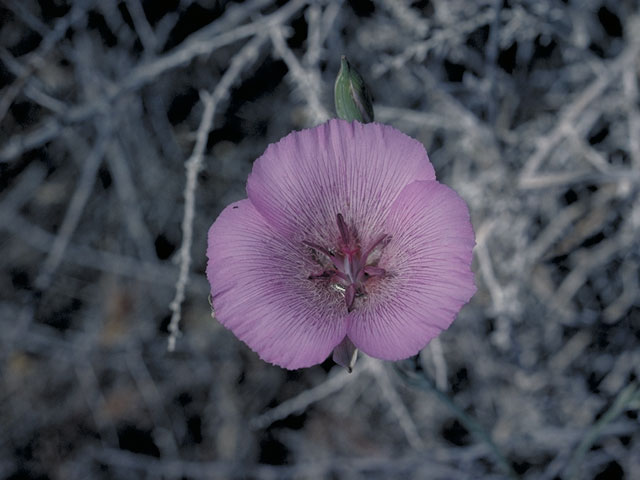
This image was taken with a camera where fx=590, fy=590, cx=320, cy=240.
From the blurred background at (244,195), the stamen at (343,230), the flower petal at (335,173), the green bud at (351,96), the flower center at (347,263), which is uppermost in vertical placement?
the green bud at (351,96)

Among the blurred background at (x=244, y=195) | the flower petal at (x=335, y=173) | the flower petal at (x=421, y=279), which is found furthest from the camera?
the blurred background at (x=244, y=195)

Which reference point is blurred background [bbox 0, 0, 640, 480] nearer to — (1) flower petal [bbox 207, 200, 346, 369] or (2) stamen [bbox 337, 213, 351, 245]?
(2) stamen [bbox 337, 213, 351, 245]

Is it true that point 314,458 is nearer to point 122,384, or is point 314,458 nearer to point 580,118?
point 122,384

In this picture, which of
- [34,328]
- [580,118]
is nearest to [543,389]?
[580,118]

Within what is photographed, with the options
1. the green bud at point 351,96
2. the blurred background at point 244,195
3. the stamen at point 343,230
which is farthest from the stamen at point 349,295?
the blurred background at point 244,195

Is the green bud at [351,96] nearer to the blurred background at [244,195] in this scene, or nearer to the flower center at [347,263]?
the flower center at [347,263]

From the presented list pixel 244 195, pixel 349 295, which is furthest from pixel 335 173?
pixel 244 195

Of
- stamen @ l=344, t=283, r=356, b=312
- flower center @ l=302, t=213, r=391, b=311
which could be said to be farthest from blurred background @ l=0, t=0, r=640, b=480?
stamen @ l=344, t=283, r=356, b=312
